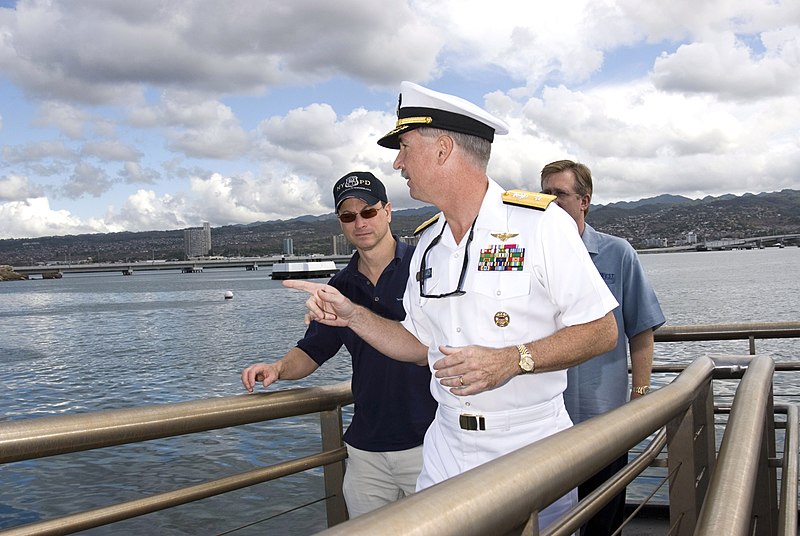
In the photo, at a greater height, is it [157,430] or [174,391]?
[157,430]

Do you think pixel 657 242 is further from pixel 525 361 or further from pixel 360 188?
pixel 525 361

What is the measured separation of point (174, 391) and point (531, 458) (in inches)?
926

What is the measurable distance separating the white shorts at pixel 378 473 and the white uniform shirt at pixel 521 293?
78 centimetres

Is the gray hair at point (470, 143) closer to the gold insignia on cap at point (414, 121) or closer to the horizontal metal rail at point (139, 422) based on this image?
the gold insignia on cap at point (414, 121)

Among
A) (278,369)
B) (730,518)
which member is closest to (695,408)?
(730,518)

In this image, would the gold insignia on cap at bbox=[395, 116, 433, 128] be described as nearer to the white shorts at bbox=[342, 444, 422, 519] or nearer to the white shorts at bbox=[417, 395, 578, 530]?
the white shorts at bbox=[417, 395, 578, 530]

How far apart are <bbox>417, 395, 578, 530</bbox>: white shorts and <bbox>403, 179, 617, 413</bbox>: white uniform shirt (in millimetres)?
29

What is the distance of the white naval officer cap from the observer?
81.8 inches

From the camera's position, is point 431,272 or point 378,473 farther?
point 378,473

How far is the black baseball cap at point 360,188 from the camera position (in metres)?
3.07

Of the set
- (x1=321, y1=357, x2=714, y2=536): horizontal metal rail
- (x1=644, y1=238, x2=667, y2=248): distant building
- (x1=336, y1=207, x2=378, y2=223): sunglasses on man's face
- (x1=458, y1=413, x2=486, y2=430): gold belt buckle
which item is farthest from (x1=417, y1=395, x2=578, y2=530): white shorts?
(x1=644, y1=238, x2=667, y2=248): distant building

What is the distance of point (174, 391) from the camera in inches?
915

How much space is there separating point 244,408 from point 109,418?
44 cm

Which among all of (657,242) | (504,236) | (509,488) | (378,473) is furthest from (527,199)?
(657,242)
